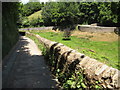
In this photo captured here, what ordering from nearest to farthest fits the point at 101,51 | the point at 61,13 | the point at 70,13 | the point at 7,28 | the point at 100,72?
the point at 100,72 < the point at 7,28 < the point at 101,51 < the point at 70,13 < the point at 61,13

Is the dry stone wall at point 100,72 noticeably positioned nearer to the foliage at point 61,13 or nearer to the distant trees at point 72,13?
the distant trees at point 72,13

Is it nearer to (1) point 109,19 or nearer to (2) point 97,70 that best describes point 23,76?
(2) point 97,70

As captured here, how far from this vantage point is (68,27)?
55594 mm

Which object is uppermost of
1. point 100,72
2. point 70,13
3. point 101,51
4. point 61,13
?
point 61,13

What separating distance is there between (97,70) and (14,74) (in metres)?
5.24

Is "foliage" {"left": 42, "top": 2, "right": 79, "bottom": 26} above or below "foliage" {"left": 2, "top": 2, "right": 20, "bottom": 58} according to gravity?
above

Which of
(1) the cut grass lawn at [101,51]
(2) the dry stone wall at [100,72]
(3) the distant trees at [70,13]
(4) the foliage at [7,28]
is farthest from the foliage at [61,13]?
(2) the dry stone wall at [100,72]

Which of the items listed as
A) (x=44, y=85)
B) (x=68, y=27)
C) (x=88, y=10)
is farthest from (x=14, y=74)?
(x=88, y=10)

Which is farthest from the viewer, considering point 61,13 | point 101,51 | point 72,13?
point 61,13

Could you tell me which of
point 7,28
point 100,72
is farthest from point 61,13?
point 100,72

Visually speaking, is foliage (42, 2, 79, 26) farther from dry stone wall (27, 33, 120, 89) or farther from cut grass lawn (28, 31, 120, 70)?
dry stone wall (27, 33, 120, 89)

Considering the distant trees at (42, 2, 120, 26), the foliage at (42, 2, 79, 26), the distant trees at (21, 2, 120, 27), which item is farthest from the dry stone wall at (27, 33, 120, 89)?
the foliage at (42, 2, 79, 26)

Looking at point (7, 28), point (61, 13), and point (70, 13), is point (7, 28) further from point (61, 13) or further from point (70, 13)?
point (61, 13)

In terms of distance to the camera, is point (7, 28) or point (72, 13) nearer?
point (7, 28)
